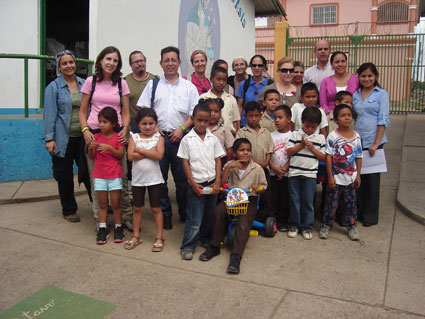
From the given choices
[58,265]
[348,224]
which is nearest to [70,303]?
[58,265]

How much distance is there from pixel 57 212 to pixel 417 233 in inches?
164

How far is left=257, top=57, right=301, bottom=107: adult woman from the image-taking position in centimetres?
492

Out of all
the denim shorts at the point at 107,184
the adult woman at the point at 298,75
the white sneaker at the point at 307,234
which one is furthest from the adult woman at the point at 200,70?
the white sneaker at the point at 307,234

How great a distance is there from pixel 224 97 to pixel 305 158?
1158 millimetres

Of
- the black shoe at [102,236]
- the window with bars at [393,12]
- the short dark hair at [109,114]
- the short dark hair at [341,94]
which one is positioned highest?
the window with bars at [393,12]

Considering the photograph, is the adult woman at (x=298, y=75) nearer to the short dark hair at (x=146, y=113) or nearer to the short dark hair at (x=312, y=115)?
the short dark hair at (x=312, y=115)

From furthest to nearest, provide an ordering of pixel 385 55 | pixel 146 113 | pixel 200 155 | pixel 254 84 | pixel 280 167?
pixel 385 55, pixel 254 84, pixel 280 167, pixel 146 113, pixel 200 155

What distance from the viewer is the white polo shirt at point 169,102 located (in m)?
4.32

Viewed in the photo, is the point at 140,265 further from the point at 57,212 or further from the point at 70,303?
the point at 57,212

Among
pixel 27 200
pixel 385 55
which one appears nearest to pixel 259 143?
pixel 27 200

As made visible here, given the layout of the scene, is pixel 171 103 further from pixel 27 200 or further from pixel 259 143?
pixel 27 200

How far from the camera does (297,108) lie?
15.0 feet

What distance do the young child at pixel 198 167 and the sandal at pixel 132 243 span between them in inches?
19.9

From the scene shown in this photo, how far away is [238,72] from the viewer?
18.6 feet
